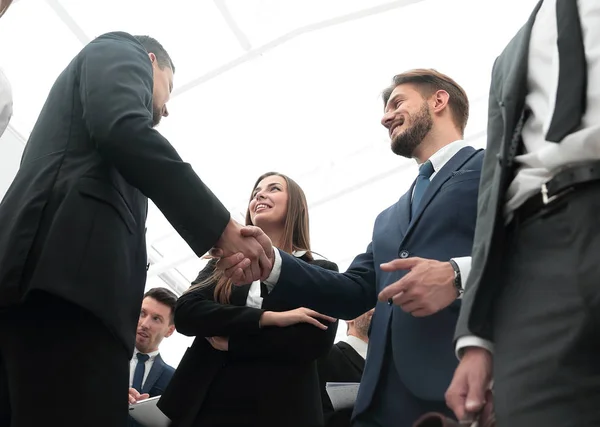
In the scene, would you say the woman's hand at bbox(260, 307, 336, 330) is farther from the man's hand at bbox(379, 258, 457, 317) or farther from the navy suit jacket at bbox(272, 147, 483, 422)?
the man's hand at bbox(379, 258, 457, 317)

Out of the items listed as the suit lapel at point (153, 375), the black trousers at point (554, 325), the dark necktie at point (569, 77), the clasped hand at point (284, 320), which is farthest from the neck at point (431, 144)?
the suit lapel at point (153, 375)

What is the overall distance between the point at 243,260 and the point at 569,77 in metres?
1.03

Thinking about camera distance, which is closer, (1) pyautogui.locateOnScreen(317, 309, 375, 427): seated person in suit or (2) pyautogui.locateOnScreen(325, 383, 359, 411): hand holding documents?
(2) pyautogui.locateOnScreen(325, 383, 359, 411): hand holding documents

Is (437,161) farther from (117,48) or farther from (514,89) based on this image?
(117,48)

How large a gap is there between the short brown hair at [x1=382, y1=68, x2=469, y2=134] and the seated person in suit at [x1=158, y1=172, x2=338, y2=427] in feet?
2.59

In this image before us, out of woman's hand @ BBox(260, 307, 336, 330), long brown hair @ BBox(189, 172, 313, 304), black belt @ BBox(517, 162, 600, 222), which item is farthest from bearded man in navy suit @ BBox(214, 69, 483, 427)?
long brown hair @ BBox(189, 172, 313, 304)

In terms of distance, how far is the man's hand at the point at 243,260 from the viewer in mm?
1925

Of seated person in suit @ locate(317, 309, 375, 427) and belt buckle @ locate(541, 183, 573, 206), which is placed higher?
belt buckle @ locate(541, 183, 573, 206)

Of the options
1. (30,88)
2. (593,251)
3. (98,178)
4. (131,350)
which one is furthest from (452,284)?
(30,88)

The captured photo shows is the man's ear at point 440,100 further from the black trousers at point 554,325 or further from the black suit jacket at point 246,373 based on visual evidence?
the black trousers at point 554,325

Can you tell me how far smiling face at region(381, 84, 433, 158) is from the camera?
2287mm

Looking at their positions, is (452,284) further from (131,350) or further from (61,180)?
(61,180)

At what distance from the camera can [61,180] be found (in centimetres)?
164

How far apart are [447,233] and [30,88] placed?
4442 millimetres
